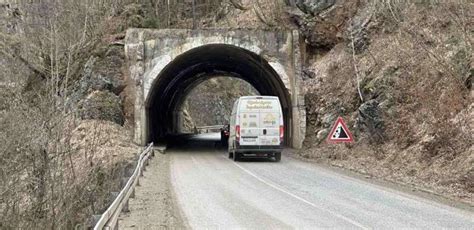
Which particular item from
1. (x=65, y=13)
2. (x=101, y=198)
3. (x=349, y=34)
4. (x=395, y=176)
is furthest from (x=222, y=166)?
(x=65, y=13)

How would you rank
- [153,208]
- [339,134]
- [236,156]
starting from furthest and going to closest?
[236,156], [339,134], [153,208]

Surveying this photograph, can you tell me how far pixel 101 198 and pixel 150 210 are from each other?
5.14 feet

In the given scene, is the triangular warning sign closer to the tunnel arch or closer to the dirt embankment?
the dirt embankment

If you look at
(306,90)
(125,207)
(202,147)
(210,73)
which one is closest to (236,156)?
(306,90)

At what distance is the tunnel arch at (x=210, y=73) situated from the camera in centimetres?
2770

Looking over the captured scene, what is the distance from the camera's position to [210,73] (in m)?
41.1

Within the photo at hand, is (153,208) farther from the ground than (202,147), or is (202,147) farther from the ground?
(202,147)

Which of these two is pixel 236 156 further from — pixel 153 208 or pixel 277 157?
pixel 153 208

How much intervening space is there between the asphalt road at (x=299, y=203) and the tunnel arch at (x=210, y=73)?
1076cm

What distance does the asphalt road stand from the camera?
359 inches

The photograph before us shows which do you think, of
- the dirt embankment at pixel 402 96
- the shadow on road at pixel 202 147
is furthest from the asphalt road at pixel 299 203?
the shadow on road at pixel 202 147

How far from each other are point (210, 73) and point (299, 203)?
30.5 metres

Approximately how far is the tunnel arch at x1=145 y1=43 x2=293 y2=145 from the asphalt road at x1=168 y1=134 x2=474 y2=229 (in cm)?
1076

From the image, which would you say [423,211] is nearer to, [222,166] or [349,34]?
[222,166]
